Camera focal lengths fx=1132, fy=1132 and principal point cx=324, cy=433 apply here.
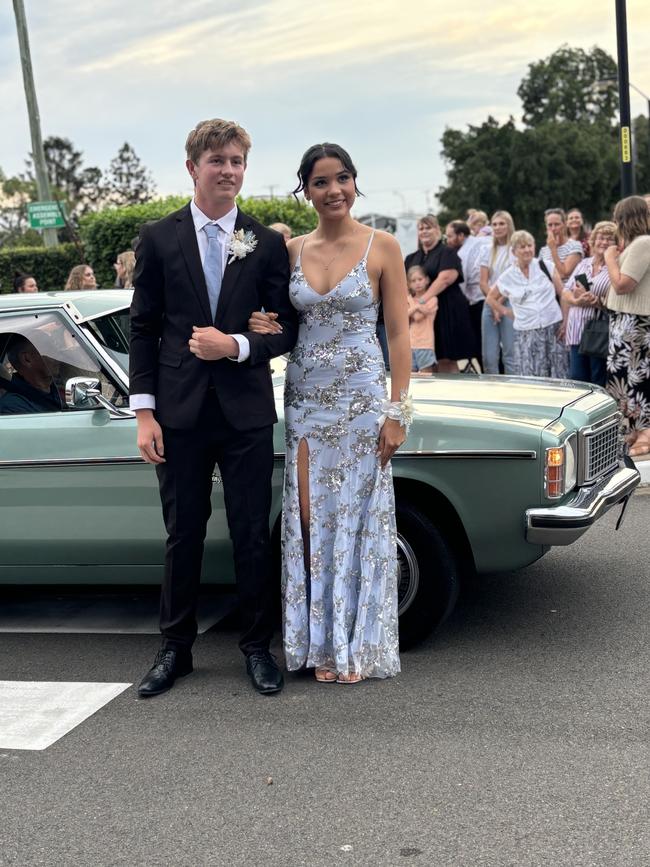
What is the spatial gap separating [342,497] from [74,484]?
1263 mm

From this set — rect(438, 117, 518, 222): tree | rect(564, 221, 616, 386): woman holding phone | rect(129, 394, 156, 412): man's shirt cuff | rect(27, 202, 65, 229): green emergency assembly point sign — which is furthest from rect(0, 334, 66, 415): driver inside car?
rect(438, 117, 518, 222): tree

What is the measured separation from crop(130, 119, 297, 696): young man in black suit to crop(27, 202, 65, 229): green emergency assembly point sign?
1497 centimetres

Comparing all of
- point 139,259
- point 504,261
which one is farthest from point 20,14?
point 139,259

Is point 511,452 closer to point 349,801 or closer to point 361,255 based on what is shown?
point 361,255

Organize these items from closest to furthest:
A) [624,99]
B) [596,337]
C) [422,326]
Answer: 1. [596,337]
2. [422,326]
3. [624,99]

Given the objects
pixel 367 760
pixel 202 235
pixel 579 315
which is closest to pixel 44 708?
pixel 367 760

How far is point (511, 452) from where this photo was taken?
14.9ft

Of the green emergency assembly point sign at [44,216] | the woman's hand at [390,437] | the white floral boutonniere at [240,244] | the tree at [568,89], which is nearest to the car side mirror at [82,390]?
the white floral boutonniere at [240,244]

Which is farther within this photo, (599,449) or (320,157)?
(599,449)

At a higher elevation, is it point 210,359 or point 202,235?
point 202,235

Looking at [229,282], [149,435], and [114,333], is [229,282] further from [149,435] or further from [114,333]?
[114,333]

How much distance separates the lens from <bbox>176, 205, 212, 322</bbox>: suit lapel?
4191 mm

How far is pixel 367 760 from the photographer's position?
3723mm

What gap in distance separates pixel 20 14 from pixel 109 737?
17790 mm
